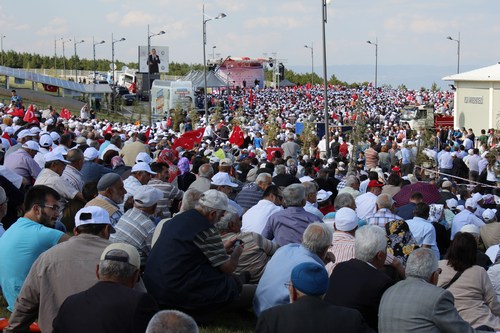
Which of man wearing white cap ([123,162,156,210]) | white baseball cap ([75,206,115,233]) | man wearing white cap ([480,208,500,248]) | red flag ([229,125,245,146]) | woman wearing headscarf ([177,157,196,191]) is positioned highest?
white baseball cap ([75,206,115,233])

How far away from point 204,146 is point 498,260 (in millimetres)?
12842

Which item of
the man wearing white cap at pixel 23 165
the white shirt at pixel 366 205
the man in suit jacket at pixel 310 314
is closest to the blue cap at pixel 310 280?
the man in suit jacket at pixel 310 314

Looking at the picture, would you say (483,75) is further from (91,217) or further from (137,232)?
(91,217)

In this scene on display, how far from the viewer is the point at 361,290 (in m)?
6.11

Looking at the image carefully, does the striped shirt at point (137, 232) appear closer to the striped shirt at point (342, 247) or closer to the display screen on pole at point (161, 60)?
the striped shirt at point (342, 247)

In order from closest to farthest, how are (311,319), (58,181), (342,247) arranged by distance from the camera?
(311,319) → (342,247) → (58,181)

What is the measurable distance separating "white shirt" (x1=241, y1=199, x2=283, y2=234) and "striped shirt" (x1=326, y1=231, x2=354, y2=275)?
1658 mm

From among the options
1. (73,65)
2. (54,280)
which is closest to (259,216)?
(54,280)

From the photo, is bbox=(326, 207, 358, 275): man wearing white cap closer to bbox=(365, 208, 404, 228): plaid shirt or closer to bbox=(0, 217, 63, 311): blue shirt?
bbox=(365, 208, 404, 228): plaid shirt

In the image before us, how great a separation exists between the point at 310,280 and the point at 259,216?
4525mm

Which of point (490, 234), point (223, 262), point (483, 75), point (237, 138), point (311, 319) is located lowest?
point (490, 234)

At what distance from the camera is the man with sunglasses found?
6.98 metres

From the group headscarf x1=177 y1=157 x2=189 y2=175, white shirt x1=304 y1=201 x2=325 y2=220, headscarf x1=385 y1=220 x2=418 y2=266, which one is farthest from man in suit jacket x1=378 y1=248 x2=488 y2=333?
headscarf x1=177 y1=157 x2=189 y2=175

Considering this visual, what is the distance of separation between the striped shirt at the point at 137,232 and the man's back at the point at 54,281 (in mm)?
1405
